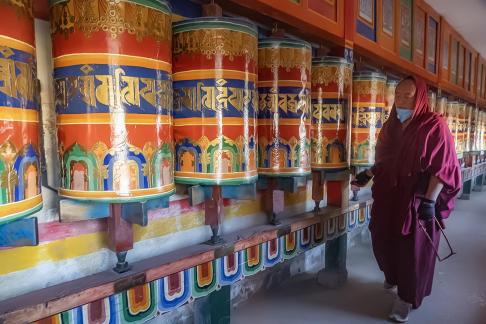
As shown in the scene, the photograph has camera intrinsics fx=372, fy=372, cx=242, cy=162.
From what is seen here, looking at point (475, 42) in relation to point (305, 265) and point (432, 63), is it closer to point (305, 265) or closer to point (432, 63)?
point (432, 63)

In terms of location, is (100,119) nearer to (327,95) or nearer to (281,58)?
(281,58)

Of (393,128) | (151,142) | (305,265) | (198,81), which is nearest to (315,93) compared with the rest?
(393,128)

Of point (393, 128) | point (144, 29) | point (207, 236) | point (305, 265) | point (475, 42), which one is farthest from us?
point (475, 42)

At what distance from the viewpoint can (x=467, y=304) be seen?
82.6 inches

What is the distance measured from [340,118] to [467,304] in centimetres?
131

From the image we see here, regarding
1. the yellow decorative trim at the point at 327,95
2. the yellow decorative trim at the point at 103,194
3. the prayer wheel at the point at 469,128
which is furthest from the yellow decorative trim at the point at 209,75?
the prayer wheel at the point at 469,128

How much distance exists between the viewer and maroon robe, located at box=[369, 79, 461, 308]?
1.74 m

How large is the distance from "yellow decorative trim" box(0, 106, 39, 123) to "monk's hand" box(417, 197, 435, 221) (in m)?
1.62

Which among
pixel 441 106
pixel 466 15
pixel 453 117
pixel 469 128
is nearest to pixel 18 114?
pixel 441 106

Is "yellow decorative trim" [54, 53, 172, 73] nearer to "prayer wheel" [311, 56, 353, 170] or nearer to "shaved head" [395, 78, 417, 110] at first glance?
"prayer wheel" [311, 56, 353, 170]

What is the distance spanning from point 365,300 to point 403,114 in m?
1.09

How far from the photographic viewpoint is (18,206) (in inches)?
29.5

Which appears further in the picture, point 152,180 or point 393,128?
point 393,128

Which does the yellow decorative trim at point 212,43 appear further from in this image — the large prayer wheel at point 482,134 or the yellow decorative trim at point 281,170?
the large prayer wheel at point 482,134
